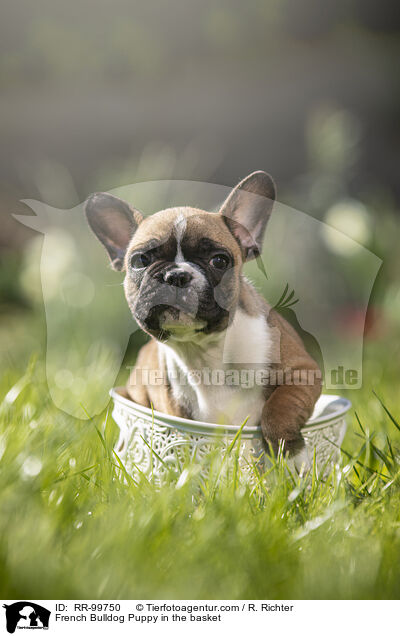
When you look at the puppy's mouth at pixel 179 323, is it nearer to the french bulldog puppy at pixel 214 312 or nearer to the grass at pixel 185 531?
the french bulldog puppy at pixel 214 312

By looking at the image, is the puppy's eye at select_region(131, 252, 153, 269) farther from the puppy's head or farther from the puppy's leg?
the puppy's leg

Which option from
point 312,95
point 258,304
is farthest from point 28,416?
point 312,95

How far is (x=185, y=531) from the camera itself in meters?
0.71

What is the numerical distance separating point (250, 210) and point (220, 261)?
10 cm

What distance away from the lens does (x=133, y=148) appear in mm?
1116

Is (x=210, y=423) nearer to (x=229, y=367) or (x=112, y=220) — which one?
(x=229, y=367)

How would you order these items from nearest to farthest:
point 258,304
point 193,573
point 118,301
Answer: point 193,573 → point 258,304 → point 118,301

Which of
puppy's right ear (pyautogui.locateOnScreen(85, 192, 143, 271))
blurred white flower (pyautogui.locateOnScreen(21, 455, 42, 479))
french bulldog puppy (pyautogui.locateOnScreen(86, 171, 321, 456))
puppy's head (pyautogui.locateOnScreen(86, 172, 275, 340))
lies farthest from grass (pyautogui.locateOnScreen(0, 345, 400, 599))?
puppy's right ear (pyautogui.locateOnScreen(85, 192, 143, 271))

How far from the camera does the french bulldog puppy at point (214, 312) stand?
Result: 899mm

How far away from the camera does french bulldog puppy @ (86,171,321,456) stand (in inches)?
35.4
